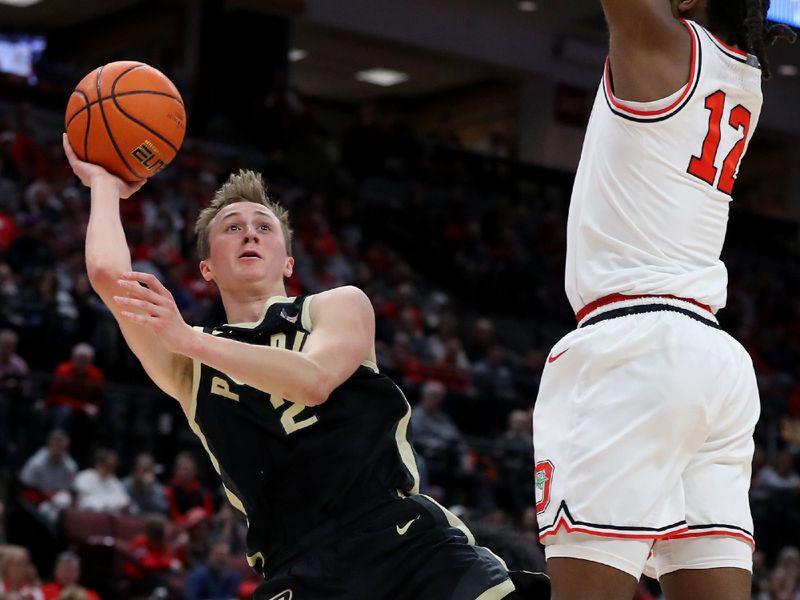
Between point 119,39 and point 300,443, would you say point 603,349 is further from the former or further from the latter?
point 119,39

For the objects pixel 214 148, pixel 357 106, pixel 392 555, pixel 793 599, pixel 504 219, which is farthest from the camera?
pixel 357 106

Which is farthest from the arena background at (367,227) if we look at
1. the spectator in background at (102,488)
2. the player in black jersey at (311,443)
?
the player in black jersey at (311,443)

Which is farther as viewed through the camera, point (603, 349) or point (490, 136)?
point (490, 136)

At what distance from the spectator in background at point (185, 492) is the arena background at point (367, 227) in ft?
0.06

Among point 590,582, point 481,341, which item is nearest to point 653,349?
point 590,582

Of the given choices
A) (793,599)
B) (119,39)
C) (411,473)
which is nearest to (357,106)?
(119,39)

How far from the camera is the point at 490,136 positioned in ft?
73.3

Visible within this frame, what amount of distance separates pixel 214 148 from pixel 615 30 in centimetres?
1491

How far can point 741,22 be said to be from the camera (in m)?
3.36

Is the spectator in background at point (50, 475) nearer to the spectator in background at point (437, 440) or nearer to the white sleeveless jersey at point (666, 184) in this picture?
the spectator in background at point (437, 440)

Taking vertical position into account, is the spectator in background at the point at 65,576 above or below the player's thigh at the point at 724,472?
below

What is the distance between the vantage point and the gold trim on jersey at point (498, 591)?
11.3 feet

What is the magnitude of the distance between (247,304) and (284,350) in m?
0.56

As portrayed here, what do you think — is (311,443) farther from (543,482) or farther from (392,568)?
(543,482)
